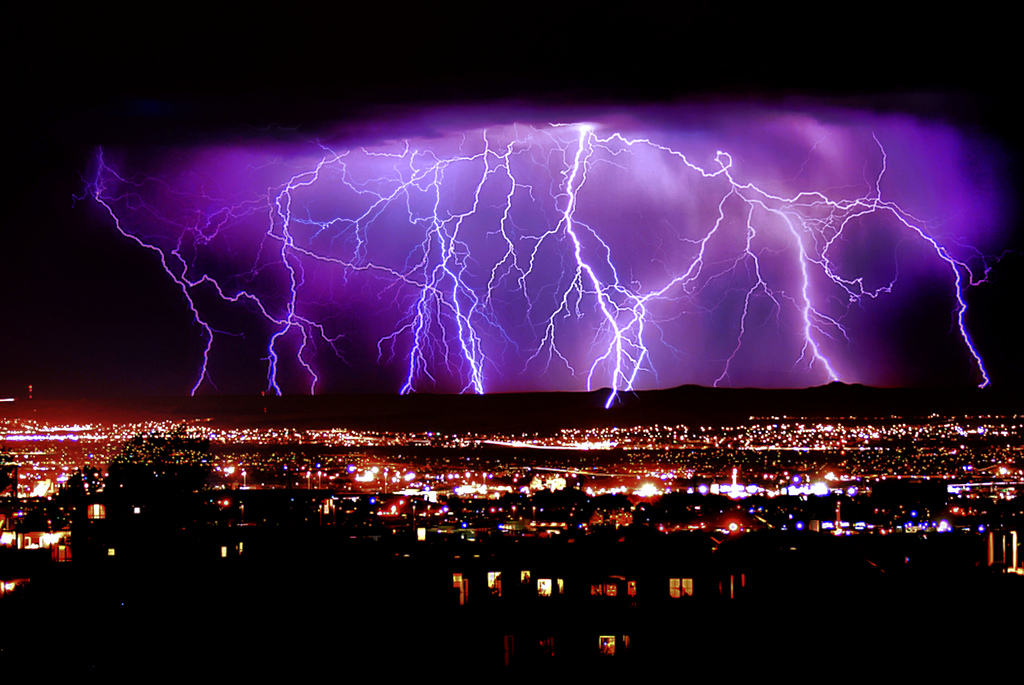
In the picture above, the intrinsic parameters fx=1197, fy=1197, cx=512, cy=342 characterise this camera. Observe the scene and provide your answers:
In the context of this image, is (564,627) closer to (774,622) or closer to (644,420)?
(774,622)

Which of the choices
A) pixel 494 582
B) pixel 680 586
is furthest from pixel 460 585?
pixel 680 586

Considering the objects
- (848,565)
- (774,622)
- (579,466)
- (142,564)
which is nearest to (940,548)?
(848,565)

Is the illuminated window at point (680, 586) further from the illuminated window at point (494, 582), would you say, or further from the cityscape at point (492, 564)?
the illuminated window at point (494, 582)

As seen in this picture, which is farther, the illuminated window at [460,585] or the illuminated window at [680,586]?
the illuminated window at [460,585]

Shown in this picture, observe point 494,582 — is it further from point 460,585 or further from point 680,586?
point 680,586

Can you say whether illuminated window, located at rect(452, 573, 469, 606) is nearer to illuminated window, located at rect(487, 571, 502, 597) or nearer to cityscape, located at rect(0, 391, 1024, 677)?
cityscape, located at rect(0, 391, 1024, 677)

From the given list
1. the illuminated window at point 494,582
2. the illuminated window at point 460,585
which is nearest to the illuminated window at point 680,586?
the illuminated window at point 494,582

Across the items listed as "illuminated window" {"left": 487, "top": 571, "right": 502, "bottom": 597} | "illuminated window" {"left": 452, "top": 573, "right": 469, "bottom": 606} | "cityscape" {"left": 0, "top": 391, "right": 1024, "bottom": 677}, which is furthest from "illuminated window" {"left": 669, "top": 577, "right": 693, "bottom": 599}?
"illuminated window" {"left": 452, "top": 573, "right": 469, "bottom": 606}
